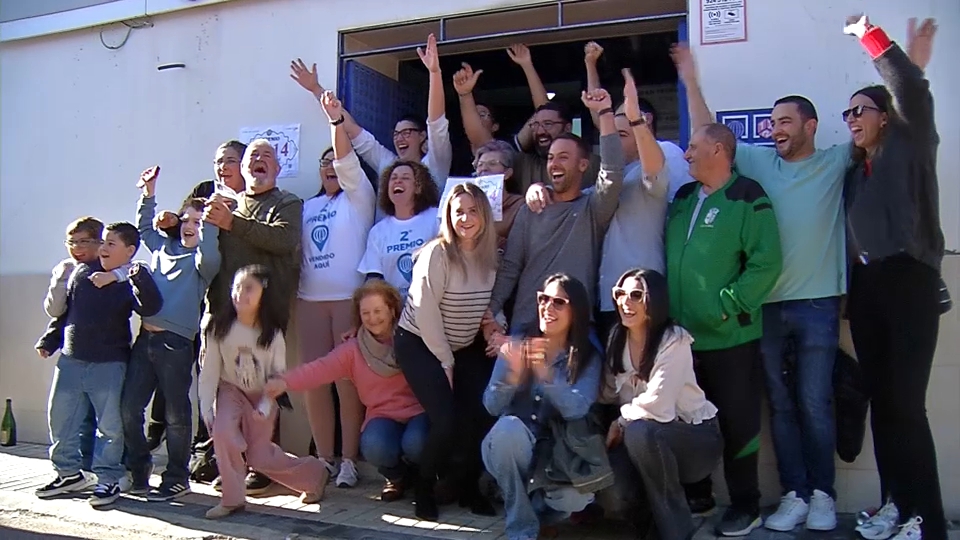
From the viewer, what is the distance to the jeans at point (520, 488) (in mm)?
3850

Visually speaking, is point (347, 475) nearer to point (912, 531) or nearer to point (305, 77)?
point (305, 77)

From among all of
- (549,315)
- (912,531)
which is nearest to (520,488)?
(549,315)

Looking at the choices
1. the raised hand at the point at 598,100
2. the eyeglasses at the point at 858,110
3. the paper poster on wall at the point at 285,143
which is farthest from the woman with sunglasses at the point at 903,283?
the paper poster on wall at the point at 285,143

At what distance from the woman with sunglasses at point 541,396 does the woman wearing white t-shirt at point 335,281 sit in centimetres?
136

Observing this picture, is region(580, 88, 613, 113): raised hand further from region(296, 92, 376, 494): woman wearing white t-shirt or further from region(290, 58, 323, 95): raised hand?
region(290, 58, 323, 95): raised hand

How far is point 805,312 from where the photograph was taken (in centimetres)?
412

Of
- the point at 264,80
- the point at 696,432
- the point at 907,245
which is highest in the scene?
the point at 264,80

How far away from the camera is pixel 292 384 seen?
440 centimetres

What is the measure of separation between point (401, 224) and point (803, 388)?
7.91 ft

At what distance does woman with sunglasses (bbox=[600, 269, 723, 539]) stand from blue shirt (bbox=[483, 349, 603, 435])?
16 cm

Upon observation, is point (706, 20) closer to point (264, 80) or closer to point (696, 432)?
point (696, 432)

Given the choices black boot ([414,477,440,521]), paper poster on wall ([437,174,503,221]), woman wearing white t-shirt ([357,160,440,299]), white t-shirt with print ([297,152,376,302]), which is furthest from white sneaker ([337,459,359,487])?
paper poster on wall ([437,174,503,221])

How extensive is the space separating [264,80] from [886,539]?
16.2 ft

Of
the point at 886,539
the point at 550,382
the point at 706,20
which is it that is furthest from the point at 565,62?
the point at 886,539
